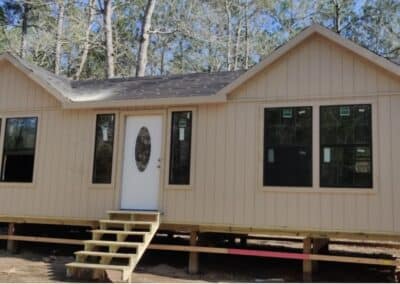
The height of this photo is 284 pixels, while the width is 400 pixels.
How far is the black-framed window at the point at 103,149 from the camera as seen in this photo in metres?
9.05

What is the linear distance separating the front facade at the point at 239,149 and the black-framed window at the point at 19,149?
0.07 ft

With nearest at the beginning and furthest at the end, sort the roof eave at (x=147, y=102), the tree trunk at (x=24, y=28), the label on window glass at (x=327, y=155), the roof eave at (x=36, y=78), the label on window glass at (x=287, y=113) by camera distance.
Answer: the label on window glass at (x=327, y=155)
the label on window glass at (x=287, y=113)
the roof eave at (x=147, y=102)
the roof eave at (x=36, y=78)
the tree trunk at (x=24, y=28)

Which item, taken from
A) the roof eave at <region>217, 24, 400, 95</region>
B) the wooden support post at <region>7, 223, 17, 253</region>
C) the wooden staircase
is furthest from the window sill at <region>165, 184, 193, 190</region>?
the wooden support post at <region>7, 223, 17, 253</region>

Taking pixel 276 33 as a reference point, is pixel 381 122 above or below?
below

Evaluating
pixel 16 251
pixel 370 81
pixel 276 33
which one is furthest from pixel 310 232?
pixel 276 33

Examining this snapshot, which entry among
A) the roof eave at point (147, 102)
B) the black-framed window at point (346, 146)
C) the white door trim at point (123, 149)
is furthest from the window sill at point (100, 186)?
the black-framed window at point (346, 146)

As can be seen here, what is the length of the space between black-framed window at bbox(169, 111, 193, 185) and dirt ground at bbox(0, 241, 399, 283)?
1.72 m

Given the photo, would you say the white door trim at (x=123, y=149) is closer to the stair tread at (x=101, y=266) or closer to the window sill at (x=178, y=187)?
the window sill at (x=178, y=187)

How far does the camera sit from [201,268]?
8859 mm

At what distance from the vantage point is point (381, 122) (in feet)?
24.1

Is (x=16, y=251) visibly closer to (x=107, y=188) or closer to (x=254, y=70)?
(x=107, y=188)

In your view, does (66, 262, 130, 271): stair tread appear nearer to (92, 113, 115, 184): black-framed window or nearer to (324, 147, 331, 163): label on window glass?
(92, 113, 115, 184): black-framed window

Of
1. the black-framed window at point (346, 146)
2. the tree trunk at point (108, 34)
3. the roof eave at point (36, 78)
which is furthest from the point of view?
the tree trunk at point (108, 34)

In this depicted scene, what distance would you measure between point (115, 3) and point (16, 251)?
52.9 ft
